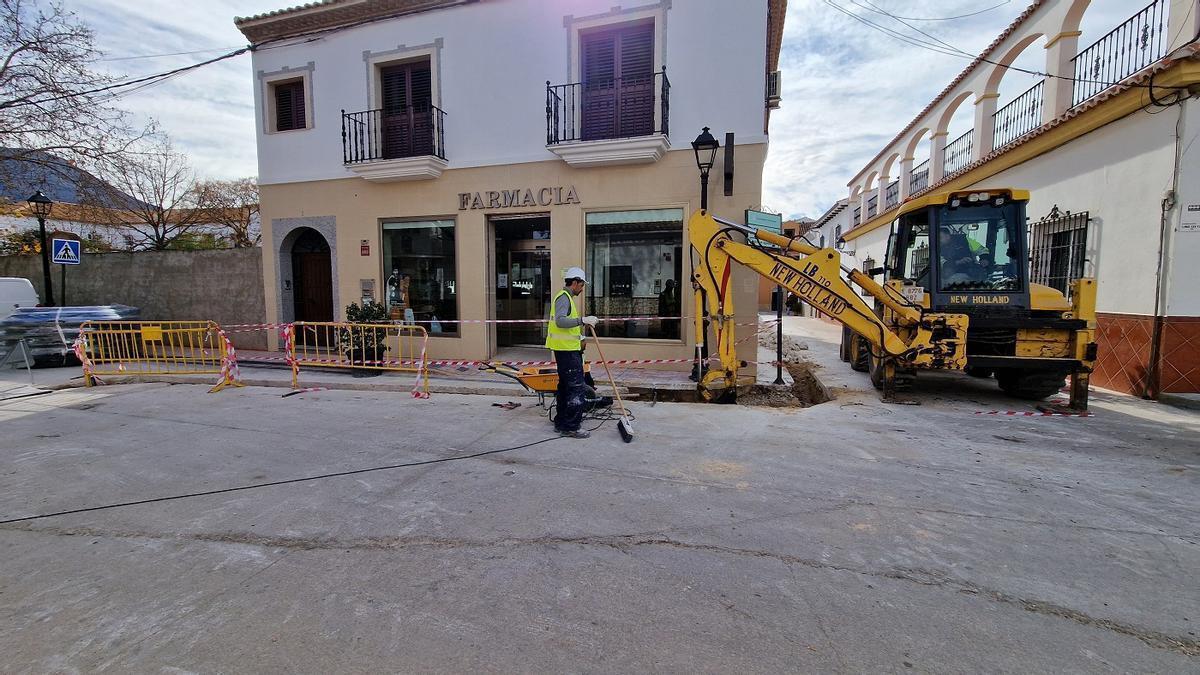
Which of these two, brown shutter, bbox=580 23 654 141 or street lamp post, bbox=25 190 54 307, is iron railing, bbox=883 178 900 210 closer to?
brown shutter, bbox=580 23 654 141

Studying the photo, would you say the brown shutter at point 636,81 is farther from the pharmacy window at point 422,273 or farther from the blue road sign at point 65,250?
the blue road sign at point 65,250

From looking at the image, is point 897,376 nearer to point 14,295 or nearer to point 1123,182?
point 1123,182

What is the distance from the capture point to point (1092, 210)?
28.2 feet

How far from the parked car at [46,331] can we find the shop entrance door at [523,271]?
31.1ft

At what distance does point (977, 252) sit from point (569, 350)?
19.9 ft

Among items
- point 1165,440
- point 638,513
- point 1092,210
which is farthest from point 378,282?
point 1092,210

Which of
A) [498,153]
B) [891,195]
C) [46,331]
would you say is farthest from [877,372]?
[46,331]

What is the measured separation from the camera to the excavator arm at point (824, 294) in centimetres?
682

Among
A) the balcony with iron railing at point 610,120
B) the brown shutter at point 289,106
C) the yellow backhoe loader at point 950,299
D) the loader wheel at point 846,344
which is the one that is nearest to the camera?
the yellow backhoe loader at point 950,299

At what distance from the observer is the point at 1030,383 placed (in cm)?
723

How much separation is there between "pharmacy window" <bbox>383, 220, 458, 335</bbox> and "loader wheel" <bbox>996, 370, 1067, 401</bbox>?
10156 mm

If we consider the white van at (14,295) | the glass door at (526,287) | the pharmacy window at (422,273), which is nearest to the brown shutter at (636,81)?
the glass door at (526,287)

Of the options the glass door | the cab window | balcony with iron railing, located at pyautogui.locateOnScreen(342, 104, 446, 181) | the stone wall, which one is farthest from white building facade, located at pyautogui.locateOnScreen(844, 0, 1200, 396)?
the stone wall

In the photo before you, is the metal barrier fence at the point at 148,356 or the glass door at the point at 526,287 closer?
the metal barrier fence at the point at 148,356
